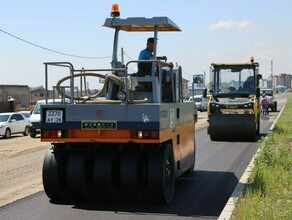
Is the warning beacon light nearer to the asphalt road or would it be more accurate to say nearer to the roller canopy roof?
the roller canopy roof

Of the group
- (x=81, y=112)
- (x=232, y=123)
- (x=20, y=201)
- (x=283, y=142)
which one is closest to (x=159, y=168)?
(x=81, y=112)

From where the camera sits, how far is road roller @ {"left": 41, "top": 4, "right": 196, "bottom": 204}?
830 cm

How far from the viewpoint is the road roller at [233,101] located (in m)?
20.1

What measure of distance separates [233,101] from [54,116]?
12.7 m

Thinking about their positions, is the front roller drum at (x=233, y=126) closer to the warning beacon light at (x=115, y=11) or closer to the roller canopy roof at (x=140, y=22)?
the roller canopy roof at (x=140, y=22)

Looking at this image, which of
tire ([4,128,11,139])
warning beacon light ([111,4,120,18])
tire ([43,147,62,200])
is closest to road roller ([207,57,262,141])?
warning beacon light ([111,4,120,18])

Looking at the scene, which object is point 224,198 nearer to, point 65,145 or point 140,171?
point 140,171

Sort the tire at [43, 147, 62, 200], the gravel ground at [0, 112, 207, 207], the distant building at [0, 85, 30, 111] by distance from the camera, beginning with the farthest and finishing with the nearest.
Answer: the distant building at [0, 85, 30, 111] → the gravel ground at [0, 112, 207, 207] → the tire at [43, 147, 62, 200]

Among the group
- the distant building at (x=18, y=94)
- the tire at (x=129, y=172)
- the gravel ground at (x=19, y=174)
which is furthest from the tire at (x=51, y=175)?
the distant building at (x=18, y=94)

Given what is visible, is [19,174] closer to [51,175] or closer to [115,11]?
[51,175]

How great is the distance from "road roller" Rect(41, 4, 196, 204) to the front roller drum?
11.1 metres

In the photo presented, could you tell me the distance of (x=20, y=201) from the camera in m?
9.23

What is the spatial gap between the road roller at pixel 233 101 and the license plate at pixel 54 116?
484 inches

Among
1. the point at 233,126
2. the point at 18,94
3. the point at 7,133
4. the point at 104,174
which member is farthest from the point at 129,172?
the point at 18,94
